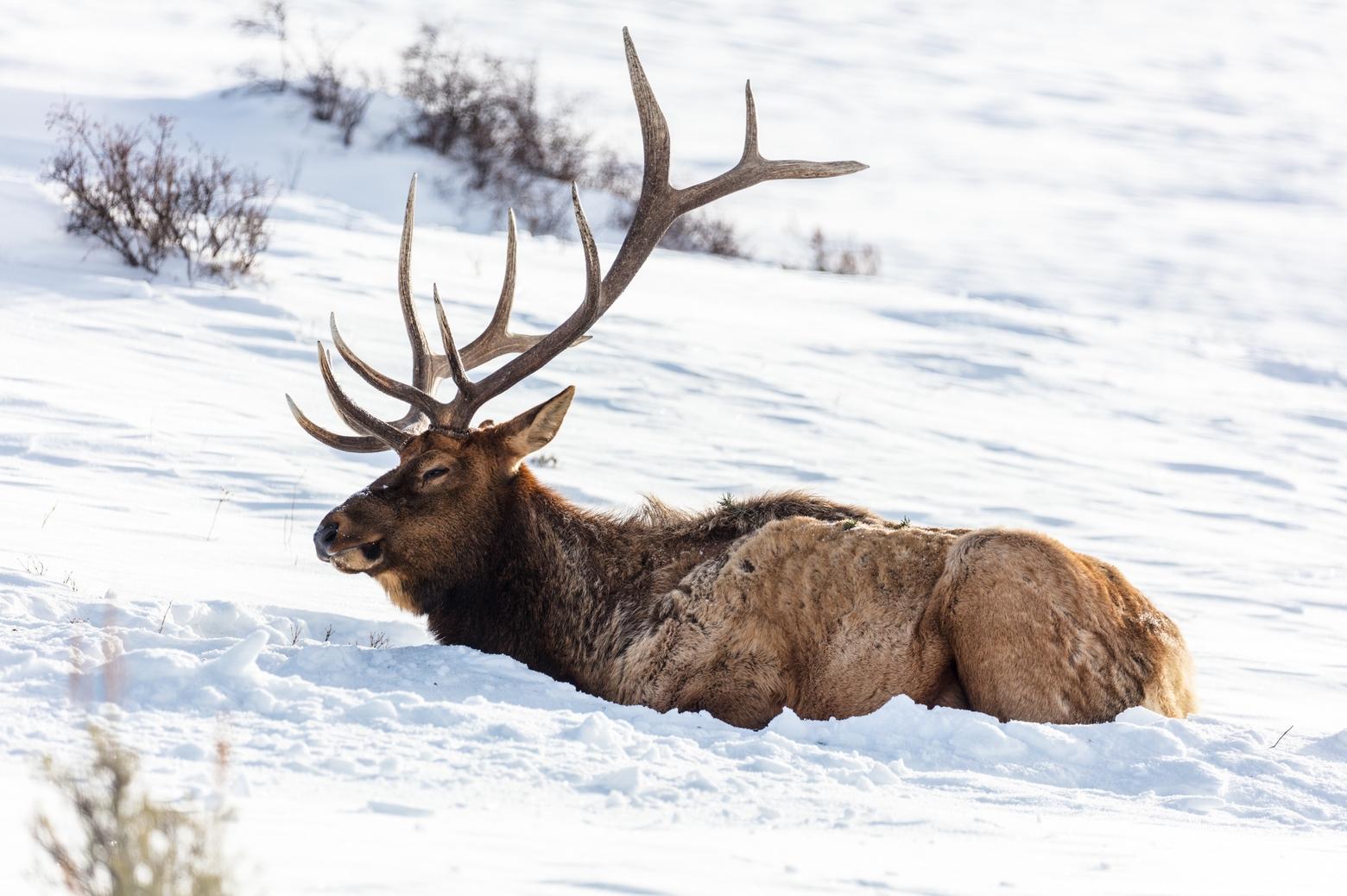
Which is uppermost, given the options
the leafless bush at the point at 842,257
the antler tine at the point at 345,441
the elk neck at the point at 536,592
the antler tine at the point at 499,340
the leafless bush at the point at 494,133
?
the leafless bush at the point at 494,133

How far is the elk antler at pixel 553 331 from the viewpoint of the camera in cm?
655

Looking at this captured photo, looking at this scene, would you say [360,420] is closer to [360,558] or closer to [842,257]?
[360,558]

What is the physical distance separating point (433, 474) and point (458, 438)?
202mm

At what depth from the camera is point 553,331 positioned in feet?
22.2

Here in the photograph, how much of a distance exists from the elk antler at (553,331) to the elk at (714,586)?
0.01 meters

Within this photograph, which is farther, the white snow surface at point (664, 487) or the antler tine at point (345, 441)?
the antler tine at point (345, 441)

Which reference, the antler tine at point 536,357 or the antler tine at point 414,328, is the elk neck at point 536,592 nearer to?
the antler tine at point 536,357

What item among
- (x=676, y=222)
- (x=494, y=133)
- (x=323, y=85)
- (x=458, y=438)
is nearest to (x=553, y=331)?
(x=458, y=438)

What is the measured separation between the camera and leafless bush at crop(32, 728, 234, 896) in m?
2.58

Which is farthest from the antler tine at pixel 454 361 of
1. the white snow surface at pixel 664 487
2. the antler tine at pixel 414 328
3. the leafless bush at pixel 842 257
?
the leafless bush at pixel 842 257

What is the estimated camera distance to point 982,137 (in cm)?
4653

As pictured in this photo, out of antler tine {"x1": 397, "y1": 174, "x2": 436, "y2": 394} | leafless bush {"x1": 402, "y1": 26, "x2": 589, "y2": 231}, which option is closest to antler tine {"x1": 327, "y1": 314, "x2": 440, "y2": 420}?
A: antler tine {"x1": 397, "y1": 174, "x2": 436, "y2": 394}

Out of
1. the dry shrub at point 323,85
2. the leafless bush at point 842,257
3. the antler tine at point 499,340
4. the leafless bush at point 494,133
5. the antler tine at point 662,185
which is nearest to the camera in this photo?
the antler tine at point 662,185

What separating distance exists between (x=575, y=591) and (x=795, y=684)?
1055 millimetres
